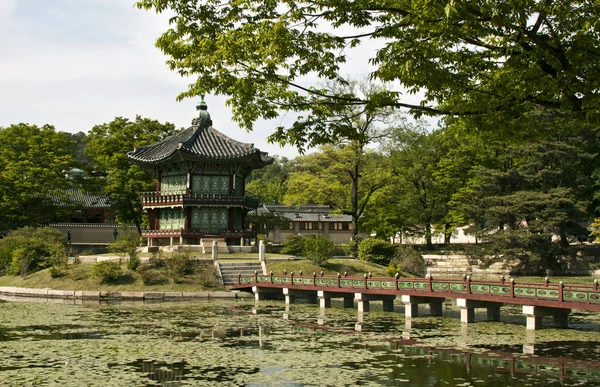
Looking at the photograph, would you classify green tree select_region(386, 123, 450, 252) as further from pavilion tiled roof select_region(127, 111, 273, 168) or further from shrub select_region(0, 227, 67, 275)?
shrub select_region(0, 227, 67, 275)

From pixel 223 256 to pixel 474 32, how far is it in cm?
3303

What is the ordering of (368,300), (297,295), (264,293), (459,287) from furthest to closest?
(264,293) < (297,295) < (368,300) < (459,287)

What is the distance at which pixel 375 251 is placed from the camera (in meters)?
45.2

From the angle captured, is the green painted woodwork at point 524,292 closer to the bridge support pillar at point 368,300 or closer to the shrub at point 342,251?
the bridge support pillar at point 368,300

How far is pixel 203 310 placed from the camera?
2756 cm

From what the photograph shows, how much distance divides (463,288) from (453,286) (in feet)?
1.66

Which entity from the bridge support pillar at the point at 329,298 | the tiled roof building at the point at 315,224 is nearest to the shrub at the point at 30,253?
the bridge support pillar at the point at 329,298

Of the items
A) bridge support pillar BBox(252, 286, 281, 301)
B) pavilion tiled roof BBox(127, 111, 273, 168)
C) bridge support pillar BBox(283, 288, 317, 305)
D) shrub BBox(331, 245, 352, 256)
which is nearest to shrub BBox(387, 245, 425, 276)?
shrub BBox(331, 245, 352, 256)

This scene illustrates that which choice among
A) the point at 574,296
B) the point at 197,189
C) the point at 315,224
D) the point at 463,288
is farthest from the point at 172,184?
the point at 574,296

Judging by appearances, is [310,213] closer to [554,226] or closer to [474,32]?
[554,226]

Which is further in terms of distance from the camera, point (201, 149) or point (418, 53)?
point (201, 149)

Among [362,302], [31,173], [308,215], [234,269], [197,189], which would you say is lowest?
[362,302]

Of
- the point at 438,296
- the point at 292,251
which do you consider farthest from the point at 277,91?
the point at 292,251

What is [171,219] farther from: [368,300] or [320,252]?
[368,300]
